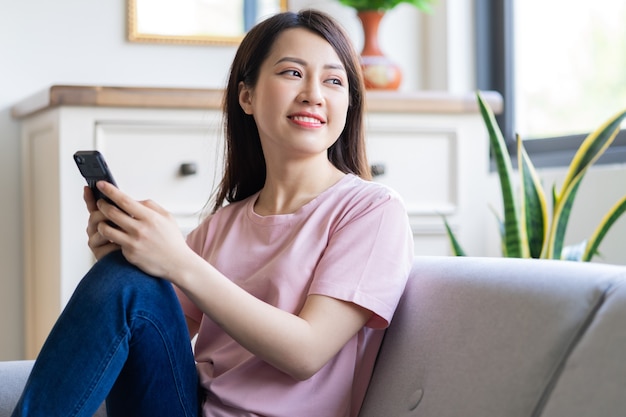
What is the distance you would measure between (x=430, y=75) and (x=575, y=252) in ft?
3.74

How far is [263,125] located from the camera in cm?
145

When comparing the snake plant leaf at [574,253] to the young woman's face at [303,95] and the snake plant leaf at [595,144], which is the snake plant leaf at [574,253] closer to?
the snake plant leaf at [595,144]

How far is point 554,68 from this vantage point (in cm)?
287

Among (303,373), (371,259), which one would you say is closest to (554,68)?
(371,259)

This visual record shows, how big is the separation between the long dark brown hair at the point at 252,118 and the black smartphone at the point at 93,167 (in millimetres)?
343

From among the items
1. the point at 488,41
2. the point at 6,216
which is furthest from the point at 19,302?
the point at 488,41

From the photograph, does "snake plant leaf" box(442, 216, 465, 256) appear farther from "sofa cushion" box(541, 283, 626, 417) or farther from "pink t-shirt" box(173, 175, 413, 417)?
"sofa cushion" box(541, 283, 626, 417)

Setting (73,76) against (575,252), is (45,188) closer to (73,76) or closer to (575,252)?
(73,76)

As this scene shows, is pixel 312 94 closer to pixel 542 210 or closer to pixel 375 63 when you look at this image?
pixel 542 210

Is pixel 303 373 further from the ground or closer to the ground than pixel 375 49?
closer to the ground

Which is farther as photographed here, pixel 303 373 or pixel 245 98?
pixel 245 98

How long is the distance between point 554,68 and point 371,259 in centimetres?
180

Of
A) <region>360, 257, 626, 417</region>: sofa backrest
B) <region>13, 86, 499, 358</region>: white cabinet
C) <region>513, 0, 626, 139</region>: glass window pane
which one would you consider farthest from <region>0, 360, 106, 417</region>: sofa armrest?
<region>513, 0, 626, 139</region>: glass window pane

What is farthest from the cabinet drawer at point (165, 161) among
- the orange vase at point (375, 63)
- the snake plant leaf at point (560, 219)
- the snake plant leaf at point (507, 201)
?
the snake plant leaf at point (560, 219)
